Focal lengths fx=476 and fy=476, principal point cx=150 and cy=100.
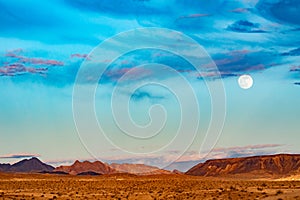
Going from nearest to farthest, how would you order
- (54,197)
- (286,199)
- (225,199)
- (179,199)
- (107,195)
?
(286,199) → (225,199) → (179,199) → (54,197) → (107,195)

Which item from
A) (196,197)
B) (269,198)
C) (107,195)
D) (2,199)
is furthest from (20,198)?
(269,198)

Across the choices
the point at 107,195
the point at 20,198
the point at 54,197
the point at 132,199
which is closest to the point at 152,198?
the point at 132,199

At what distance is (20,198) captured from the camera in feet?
227

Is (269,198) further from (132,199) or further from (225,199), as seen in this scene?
(132,199)

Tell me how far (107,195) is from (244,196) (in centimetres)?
2268

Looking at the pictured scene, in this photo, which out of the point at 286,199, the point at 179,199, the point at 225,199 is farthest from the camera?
the point at 179,199

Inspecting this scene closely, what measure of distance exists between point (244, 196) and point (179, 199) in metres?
8.83

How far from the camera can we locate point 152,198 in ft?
225

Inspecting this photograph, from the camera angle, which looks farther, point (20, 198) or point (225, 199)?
point (20, 198)

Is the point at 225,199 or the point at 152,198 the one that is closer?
the point at 225,199

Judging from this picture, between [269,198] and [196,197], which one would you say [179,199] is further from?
[269,198]

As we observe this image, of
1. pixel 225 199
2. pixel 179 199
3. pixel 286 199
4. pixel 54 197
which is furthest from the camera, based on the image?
pixel 54 197

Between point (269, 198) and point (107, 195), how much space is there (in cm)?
2755

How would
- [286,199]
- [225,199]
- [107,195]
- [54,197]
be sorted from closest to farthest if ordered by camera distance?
[286,199] < [225,199] < [54,197] < [107,195]
